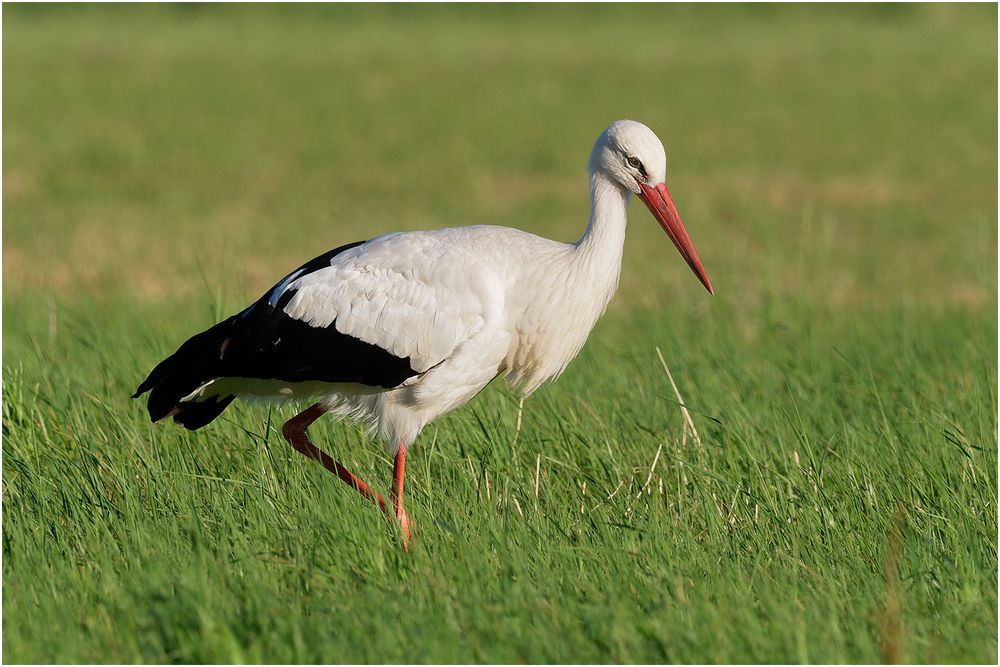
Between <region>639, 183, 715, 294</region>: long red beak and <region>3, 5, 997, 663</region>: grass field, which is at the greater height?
<region>639, 183, 715, 294</region>: long red beak

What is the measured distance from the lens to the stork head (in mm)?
4258

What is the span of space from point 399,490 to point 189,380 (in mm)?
878

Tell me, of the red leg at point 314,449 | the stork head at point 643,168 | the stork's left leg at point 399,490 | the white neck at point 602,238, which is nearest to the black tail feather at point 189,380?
the red leg at point 314,449

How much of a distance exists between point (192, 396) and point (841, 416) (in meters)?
2.37

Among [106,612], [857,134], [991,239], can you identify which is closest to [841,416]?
[106,612]

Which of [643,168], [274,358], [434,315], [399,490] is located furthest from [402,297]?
[643,168]

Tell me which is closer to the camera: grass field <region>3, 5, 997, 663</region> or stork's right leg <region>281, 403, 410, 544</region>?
grass field <region>3, 5, 997, 663</region>

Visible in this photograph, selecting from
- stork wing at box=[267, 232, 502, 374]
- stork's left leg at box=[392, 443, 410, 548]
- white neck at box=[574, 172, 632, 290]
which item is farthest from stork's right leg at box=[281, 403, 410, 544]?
white neck at box=[574, 172, 632, 290]

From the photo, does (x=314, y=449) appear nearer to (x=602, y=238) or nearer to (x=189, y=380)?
(x=189, y=380)

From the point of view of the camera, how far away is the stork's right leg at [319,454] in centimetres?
406

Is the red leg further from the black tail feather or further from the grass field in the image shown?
the black tail feather

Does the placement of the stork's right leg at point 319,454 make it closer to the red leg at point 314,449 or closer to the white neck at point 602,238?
the red leg at point 314,449

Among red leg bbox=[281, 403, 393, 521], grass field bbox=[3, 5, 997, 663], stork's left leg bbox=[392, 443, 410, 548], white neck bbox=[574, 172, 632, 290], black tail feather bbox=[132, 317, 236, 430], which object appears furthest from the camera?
black tail feather bbox=[132, 317, 236, 430]

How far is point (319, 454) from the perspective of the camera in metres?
4.49
